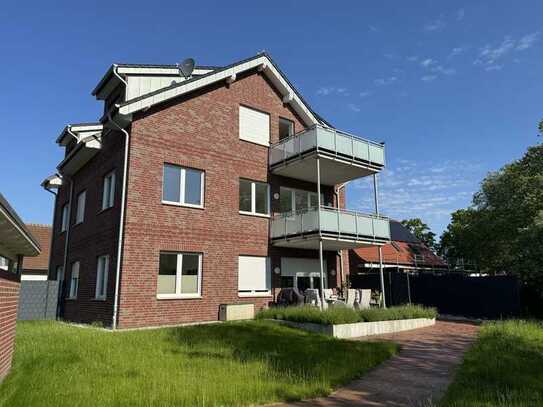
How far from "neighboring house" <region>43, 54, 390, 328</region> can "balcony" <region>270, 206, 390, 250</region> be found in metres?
0.06

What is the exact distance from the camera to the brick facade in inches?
582

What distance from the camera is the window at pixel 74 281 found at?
18.6 metres

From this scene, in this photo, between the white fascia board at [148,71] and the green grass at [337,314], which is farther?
the white fascia board at [148,71]

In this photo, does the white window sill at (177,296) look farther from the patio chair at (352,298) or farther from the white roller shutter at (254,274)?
the patio chair at (352,298)

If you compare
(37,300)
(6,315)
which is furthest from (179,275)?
(6,315)

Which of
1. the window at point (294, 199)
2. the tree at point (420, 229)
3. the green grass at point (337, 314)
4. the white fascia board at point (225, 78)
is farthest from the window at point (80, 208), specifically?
the tree at point (420, 229)

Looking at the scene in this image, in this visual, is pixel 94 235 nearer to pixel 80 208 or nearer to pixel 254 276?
pixel 80 208

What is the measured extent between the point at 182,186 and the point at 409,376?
10.8m

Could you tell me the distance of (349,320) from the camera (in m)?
13.4

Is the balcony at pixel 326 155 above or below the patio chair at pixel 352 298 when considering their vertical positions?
above

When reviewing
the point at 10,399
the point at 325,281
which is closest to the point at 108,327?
the point at 10,399

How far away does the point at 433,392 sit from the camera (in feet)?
23.1

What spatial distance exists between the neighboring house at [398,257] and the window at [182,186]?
1183 cm

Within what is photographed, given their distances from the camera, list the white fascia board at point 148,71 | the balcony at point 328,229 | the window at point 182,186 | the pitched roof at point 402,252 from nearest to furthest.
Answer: the window at point 182,186 → the balcony at point 328,229 → the white fascia board at point 148,71 → the pitched roof at point 402,252
